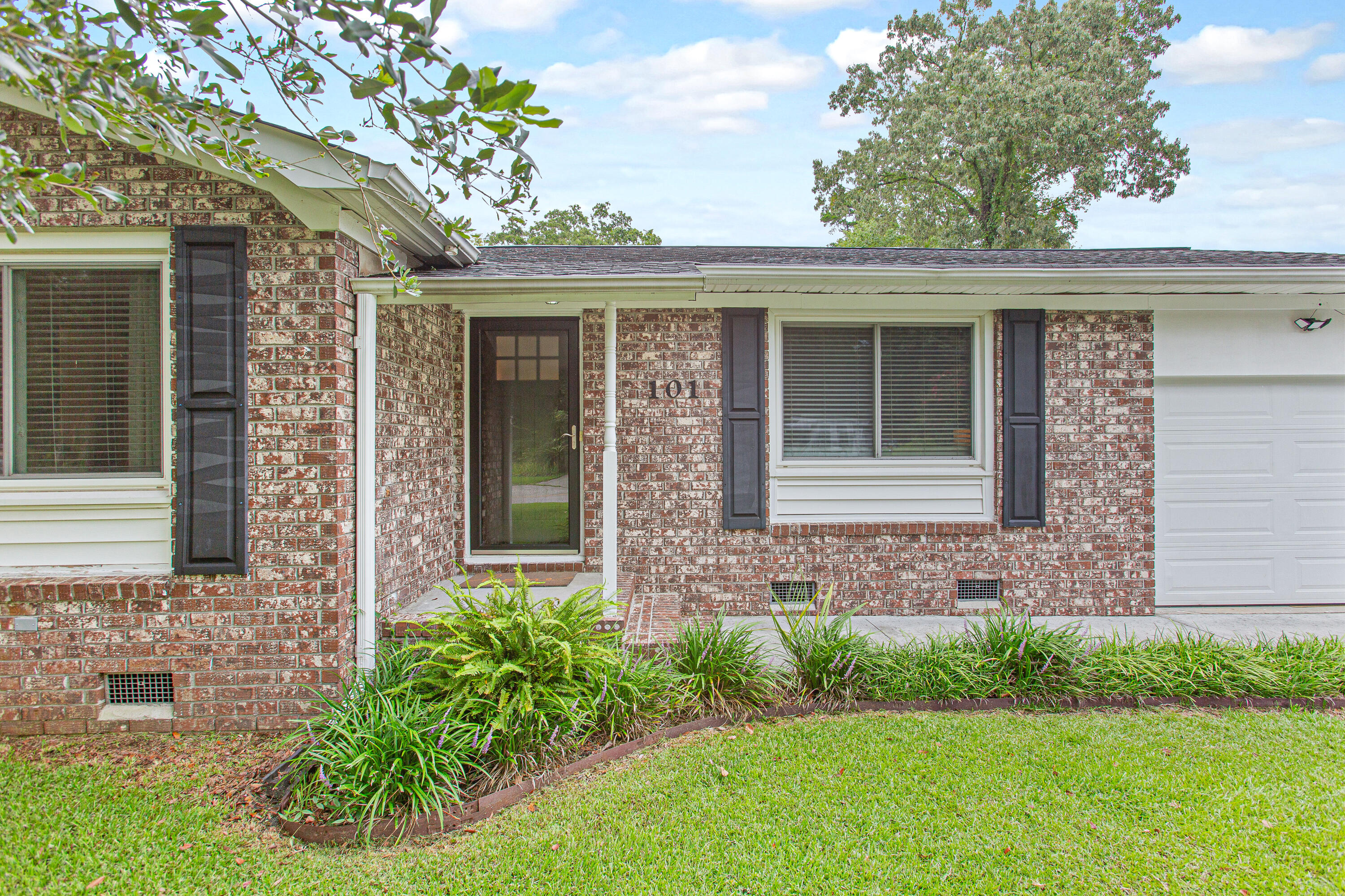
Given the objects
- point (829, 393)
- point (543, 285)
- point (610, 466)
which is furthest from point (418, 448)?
point (829, 393)

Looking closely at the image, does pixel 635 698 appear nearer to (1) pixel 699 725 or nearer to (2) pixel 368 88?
(1) pixel 699 725

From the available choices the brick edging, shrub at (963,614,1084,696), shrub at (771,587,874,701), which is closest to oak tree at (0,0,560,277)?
the brick edging

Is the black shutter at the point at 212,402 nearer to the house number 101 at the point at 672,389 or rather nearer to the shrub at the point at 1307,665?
the house number 101 at the point at 672,389

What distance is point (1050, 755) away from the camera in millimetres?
3342

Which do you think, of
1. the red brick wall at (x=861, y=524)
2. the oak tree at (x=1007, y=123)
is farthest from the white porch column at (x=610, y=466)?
the oak tree at (x=1007, y=123)

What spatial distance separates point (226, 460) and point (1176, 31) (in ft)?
75.6

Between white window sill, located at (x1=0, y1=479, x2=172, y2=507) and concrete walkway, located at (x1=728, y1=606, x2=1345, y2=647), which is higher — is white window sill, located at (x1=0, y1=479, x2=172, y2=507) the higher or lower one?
the higher one

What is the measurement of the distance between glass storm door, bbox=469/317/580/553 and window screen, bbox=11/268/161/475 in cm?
226

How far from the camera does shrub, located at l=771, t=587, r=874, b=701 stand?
3988 millimetres

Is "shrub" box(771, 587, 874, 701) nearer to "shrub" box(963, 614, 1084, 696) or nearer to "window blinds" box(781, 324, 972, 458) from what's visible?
"shrub" box(963, 614, 1084, 696)

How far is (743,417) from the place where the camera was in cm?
566

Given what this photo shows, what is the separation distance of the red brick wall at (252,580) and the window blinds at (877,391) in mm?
3702

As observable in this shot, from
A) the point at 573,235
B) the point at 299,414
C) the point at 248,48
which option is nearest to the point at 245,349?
the point at 299,414

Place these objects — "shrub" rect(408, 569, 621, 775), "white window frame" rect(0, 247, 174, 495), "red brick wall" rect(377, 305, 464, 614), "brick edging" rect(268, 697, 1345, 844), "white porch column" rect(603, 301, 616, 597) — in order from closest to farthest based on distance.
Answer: "brick edging" rect(268, 697, 1345, 844), "shrub" rect(408, 569, 621, 775), "white window frame" rect(0, 247, 174, 495), "red brick wall" rect(377, 305, 464, 614), "white porch column" rect(603, 301, 616, 597)
